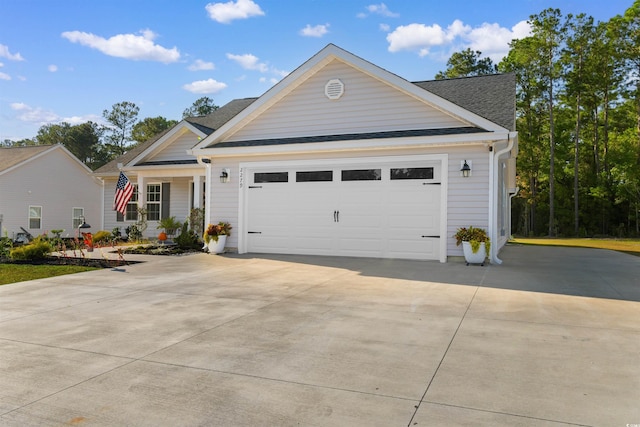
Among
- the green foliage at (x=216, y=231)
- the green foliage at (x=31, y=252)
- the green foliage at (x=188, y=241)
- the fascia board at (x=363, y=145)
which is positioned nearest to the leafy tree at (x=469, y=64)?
the fascia board at (x=363, y=145)

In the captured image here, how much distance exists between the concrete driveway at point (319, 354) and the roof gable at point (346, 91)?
4433mm

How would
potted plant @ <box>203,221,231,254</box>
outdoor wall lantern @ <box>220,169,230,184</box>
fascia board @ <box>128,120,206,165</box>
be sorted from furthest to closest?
fascia board @ <box>128,120,206,165</box>, outdoor wall lantern @ <box>220,169,230,184</box>, potted plant @ <box>203,221,231,254</box>

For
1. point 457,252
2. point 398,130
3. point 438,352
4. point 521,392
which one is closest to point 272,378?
point 438,352

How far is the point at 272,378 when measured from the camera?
3.28m

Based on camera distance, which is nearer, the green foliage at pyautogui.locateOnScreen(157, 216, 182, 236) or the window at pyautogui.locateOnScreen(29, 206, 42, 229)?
the green foliage at pyautogui.locateOnScreen(157, 216, 182, 236)

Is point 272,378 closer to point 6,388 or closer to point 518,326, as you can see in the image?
point 6,388

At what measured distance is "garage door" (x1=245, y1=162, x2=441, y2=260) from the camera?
10.3m

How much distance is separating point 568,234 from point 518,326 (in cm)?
2877

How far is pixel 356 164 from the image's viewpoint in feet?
35.7

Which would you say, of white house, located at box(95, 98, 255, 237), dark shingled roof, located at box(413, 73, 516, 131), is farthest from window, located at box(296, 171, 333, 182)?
white house, located at box(95, 98, 255, 237)

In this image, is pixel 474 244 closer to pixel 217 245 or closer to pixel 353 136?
pixel 353 136

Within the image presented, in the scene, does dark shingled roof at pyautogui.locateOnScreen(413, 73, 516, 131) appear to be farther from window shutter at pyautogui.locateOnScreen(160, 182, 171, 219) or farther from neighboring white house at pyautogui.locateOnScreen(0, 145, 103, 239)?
neighboring white house at pyautogui.locateOnScreen(0, 145, 103, 239)

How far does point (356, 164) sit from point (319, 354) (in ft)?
24.7

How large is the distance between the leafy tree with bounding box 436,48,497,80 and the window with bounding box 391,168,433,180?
3012 centimetres
